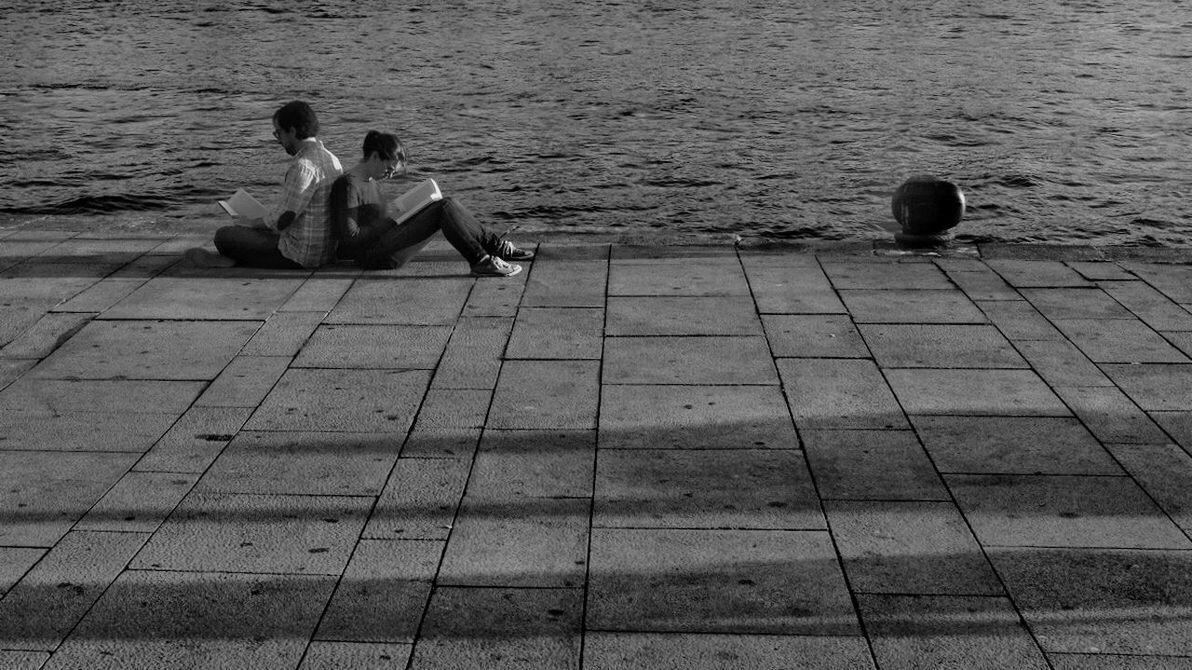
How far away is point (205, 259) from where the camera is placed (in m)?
8.51

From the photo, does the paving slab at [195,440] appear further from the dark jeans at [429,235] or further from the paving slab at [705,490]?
the dark jeans at [429,235]

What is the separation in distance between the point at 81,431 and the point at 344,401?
1170mm

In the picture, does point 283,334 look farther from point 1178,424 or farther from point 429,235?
point 1178,424

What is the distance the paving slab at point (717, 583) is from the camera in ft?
13.8

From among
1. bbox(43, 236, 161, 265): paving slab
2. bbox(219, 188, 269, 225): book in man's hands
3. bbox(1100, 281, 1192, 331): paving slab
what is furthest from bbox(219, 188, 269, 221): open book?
bbox(1100, 281, 1192, 331): paving slab

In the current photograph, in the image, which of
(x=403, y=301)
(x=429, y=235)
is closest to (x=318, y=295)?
(x=403, y=301)

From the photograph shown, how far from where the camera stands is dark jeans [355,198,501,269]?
8.30 m

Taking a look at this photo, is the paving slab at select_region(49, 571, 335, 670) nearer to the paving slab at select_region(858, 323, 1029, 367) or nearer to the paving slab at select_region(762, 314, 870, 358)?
the paving slab at select_region(762, 314, 870, 358)

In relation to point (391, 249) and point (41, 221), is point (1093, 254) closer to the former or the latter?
point (391, 249)

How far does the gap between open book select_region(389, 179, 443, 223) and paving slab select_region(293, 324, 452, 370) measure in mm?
1296

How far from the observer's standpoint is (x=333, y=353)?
686 centimetres

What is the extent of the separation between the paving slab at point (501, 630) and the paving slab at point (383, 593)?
7 cm

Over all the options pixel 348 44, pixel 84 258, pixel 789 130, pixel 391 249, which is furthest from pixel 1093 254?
pixel 348 44

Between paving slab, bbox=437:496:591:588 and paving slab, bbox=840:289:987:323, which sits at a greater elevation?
paving slab, bbox=437:496:591:588
